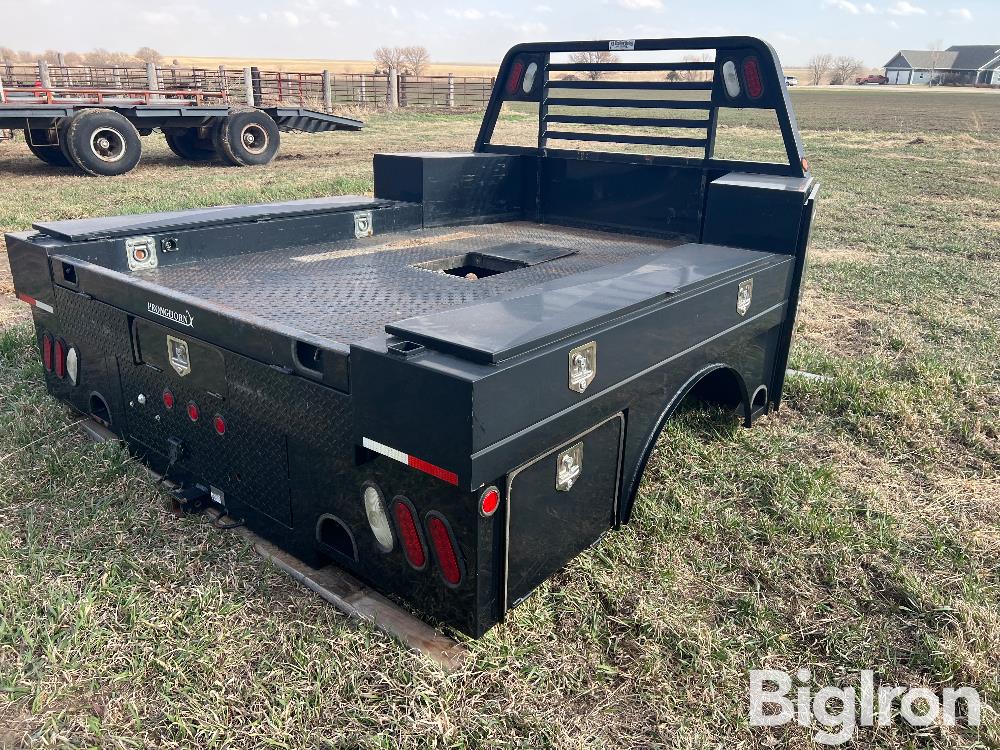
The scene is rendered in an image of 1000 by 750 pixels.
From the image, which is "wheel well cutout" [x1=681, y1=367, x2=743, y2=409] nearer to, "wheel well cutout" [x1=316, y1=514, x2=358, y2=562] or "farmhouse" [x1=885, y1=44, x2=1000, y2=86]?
"wheel well cutout" [x1=316, y1=514, x2=358, y2=562]

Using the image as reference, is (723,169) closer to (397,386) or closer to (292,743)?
(397,386)

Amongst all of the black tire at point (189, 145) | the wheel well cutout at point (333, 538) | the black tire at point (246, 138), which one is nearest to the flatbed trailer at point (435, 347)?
the wheel well cutout at point (333, 538)

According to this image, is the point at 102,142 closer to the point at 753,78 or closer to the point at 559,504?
the point at 753,78

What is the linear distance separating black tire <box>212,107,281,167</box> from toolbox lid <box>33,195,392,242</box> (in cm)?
1023

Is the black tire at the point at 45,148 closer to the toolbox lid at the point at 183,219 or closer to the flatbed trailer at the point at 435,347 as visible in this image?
the toolbox lid at the point at 183,219

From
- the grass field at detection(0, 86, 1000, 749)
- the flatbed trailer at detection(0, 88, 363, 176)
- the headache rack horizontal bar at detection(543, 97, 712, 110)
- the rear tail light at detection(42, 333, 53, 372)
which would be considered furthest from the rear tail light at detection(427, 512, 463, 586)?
the flatbed trailer at detection(0, 88, 363, 176)

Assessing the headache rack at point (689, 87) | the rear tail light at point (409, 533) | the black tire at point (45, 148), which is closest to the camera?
the rear tail light at point (409, 533)

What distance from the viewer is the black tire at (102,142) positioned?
37.8 feet

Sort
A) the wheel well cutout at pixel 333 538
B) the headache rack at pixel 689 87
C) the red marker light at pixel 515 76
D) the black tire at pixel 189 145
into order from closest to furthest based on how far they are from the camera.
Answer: the wheel well cutout at pixel 333 538 < the headache rack at pixel 689 87 < the red marker light at pixel 515 76 < the black tire at pixel 189 145

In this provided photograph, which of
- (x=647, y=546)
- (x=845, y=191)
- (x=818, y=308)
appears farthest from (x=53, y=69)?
(x=647, y=546)

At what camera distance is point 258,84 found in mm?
23203

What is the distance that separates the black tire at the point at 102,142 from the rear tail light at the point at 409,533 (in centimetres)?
1148

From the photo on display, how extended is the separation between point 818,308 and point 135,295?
Result: 4841mm

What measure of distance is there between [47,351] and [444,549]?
2.31 meters
